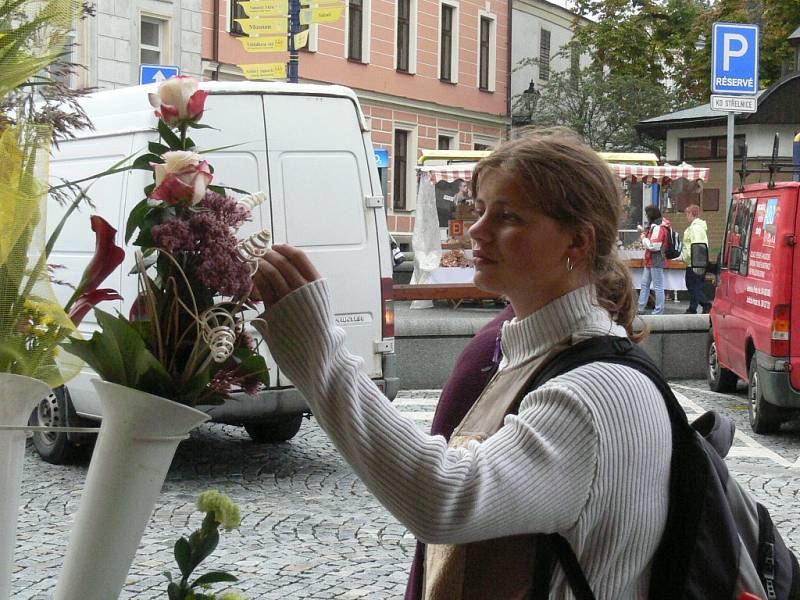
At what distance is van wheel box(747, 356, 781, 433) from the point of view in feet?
33.4

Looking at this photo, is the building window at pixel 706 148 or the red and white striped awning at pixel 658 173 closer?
the red and white striped awning at pixel 658 173

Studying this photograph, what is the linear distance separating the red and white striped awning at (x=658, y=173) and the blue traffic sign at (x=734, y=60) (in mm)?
10548

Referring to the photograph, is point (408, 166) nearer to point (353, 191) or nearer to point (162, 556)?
point (353, 191)

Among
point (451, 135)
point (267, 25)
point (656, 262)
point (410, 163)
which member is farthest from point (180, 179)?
point (451, 135)

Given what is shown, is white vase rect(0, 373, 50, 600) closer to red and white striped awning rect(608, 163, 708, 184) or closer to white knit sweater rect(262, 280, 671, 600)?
white knit sweater rect(262, 280, 671, 600)

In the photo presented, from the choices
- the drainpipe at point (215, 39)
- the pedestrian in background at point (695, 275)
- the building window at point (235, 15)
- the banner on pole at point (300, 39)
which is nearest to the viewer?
the banner on pole at point (300, 39)

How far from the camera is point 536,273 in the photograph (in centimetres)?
212

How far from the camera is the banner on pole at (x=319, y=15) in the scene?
53.8ft

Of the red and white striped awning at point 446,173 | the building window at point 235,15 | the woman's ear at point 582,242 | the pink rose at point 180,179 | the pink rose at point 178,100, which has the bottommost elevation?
the woman's ear at point 582,242

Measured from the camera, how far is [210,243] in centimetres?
178

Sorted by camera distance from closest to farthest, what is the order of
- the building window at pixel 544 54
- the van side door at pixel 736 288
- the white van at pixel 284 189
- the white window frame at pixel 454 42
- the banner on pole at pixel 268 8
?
the white van at pixel 284 189 < the van side door at pixel 736 288 < the banner on pole at pixel 268 8 < the white window frame at pixel 454 42 < the building window at pixel 544 54

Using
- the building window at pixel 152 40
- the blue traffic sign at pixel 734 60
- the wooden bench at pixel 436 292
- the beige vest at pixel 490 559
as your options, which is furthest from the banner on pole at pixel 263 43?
the beige vest at pixel 490 559

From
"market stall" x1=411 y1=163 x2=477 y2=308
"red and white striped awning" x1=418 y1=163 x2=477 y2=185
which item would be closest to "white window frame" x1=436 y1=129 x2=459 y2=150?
"market stall" x1=411 y1=163 x2=477 y2=308

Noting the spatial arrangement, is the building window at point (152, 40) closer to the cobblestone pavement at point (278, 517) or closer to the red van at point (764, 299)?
the red van at point (764, 299)
